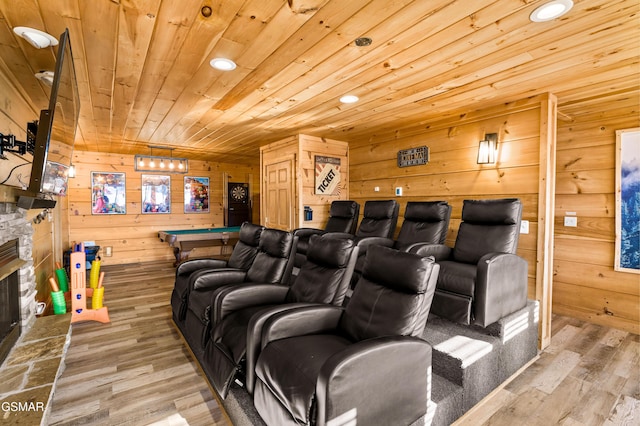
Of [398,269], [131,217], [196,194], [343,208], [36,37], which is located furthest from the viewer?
[196,194]

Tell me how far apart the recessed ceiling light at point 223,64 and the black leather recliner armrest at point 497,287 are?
2.34 metres

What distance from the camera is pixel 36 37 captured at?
184 centimetres

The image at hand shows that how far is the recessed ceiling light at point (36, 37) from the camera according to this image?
1.77m

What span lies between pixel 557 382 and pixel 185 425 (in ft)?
8.60

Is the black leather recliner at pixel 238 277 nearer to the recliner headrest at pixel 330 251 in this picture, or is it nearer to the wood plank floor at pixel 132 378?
the wood plank floor at pixel 132 378

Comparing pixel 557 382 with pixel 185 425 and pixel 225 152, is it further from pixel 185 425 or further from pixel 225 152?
pixel 225 152

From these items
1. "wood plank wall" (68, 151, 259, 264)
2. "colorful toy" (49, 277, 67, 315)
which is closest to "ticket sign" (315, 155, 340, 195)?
"colorful toy" (49, 277, 67, 315)

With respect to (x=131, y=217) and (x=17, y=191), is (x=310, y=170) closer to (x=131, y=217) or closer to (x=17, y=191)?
(x=17, y=191)

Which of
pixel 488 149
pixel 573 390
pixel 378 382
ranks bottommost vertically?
pixel 573 390

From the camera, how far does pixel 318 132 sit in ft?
15.0

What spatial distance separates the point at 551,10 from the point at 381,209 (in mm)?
2685

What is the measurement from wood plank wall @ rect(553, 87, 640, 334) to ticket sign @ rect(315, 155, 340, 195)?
9.46ft

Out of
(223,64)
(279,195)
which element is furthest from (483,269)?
(279,195)

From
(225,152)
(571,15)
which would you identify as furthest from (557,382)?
(225,152)
